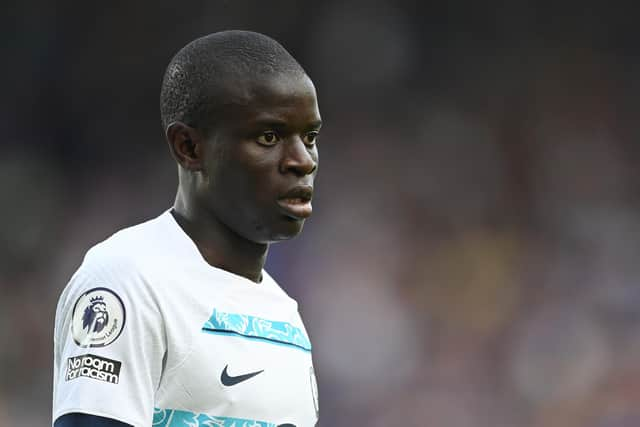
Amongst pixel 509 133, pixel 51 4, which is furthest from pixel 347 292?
pixel 51 4

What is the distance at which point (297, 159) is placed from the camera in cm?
222

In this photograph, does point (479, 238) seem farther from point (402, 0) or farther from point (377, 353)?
point (402, 0)

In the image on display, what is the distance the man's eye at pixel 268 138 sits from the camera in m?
2.21

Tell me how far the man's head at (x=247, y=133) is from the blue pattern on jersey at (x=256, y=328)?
0.18 m

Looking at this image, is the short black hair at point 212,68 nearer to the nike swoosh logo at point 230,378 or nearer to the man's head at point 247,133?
the man's head at point 247,133

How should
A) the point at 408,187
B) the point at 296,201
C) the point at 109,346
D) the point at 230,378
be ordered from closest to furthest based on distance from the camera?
the point at 109,346, the point at 230,378, the point at 296,201, the point at 408,187

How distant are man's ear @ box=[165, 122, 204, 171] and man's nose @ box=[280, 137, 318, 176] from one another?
187mm

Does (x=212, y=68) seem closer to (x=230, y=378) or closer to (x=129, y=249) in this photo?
(x=129, y=249)

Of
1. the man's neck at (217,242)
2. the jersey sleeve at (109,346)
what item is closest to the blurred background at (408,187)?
the man's neck at (217,242)

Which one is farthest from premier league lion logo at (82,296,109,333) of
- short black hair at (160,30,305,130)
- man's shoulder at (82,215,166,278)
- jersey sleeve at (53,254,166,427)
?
short black hair at (160,30,305,130)

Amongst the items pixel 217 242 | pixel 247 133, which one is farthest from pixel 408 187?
pixel 247 133

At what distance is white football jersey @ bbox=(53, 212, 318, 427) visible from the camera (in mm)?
1991

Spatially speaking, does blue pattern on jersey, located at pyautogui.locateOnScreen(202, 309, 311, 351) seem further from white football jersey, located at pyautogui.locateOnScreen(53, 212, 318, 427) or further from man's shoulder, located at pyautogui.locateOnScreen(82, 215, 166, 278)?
man's shoulder, located at pyautogui.locateOnScreen(82, 215, 166, 278)

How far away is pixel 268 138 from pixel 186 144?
0.63ft
